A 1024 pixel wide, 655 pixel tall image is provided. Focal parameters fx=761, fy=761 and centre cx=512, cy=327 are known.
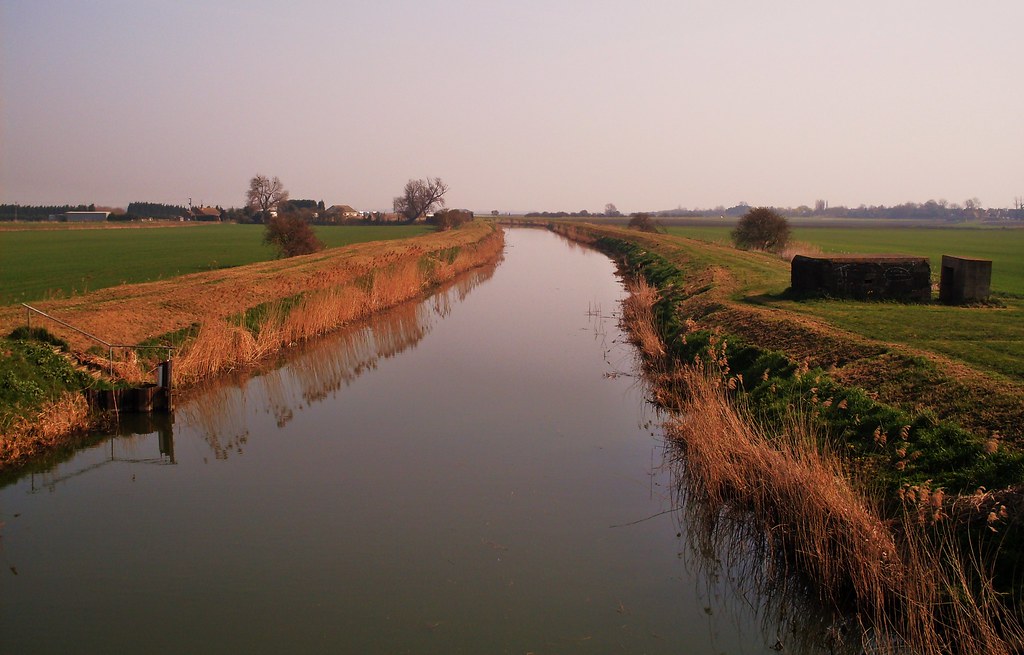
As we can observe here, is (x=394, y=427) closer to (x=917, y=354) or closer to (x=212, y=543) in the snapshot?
(x=212, y=543)

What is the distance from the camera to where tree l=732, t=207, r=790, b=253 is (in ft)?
119

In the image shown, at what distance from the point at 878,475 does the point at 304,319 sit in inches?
536

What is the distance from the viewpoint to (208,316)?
49.6ft

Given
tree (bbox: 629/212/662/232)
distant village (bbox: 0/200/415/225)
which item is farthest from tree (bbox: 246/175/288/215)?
tree (bbox: 629/212/662/232)

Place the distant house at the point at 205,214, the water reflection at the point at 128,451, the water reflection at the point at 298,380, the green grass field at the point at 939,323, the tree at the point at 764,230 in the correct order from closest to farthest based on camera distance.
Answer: the water reflection at the point at 128,451, the green grass field at the point at 939,323, the water reflection at the point at 298,380, the tree at the point at 764,230, the distant house at the point at 205,214

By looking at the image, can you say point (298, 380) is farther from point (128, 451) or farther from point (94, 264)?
point (94, 264)

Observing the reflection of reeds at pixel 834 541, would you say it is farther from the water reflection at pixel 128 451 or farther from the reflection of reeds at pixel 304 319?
the reflection of reeds at pixel 304 319

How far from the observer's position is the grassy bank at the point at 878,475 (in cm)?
546

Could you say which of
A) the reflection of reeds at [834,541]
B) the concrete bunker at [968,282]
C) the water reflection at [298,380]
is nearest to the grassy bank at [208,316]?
the water reflection at [298,380]

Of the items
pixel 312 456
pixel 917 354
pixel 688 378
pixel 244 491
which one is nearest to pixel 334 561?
pixel 244 491

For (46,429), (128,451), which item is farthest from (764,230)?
(46,429)

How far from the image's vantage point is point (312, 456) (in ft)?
33.0

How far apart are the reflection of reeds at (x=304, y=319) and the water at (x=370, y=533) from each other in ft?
2.39

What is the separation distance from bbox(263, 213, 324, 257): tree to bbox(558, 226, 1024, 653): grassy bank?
2608cm
